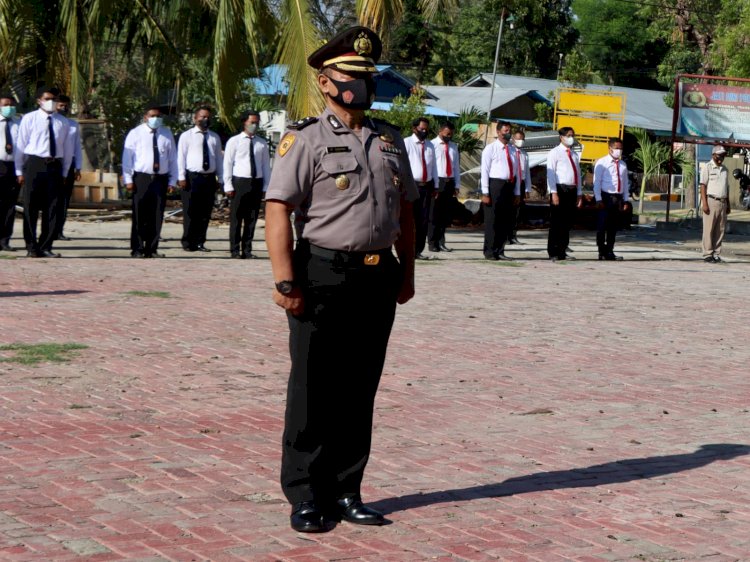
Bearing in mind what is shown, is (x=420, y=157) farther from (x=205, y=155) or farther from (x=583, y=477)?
(x=583, y=477)

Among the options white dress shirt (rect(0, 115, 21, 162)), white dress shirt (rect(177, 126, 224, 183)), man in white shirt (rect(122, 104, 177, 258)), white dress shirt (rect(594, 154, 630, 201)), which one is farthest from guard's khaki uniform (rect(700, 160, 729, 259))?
white dress shirt (rect(0, 115, 21, 162))

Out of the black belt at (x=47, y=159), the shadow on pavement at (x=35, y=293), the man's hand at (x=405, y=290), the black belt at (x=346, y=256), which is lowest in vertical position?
the shadow on pavement at (x=35, y=293)

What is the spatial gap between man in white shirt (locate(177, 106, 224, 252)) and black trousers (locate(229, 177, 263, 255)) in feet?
1.71

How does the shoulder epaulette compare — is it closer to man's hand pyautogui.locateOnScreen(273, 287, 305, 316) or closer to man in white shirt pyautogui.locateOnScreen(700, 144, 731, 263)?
man's hand pyautogui.locateOnScreen(273, 287, 305, 316)

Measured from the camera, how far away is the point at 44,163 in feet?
53.8

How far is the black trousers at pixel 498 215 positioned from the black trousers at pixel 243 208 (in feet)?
11.0

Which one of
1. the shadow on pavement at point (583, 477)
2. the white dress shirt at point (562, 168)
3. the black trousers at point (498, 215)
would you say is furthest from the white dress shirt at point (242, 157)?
the shadow on pavement at point (583, 477)

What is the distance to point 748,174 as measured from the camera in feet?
116

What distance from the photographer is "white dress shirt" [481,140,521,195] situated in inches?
744

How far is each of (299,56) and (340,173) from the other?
47.0ft

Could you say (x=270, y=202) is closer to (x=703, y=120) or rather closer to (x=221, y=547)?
(x=221, y=547)

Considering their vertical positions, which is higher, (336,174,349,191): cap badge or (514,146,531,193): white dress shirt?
(514,146,531,193): white dress shirt

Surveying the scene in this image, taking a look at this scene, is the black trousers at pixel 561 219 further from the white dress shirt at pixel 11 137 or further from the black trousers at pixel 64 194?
the white dress shirt at pixel 11 137

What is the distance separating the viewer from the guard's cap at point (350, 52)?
17.7ft
